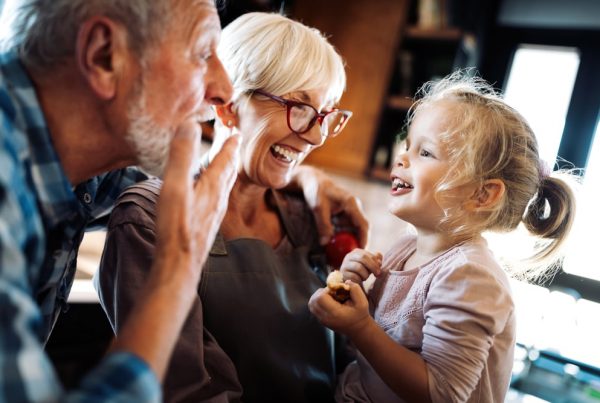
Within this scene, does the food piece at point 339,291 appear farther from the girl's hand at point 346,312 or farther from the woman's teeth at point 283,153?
the woman's teeth at point 283,153

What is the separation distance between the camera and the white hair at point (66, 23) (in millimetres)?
790

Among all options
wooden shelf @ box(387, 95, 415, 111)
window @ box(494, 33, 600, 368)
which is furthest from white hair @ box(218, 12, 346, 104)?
wooden shelf @ box(387, 95, 415, 111)

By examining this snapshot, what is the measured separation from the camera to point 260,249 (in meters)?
1.23

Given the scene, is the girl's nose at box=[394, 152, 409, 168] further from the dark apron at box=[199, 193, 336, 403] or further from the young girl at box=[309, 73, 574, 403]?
the dark apron at box=[199, 193, 336, 403]

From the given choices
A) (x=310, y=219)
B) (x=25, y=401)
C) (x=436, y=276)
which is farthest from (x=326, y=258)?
(x=25, y=401)

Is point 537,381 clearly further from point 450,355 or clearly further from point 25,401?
point 25,401

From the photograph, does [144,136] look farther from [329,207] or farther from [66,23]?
[329,207]

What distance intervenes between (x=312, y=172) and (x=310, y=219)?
6.7 inches

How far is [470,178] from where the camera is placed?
3.81 ft

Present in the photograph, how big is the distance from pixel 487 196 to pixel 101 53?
36.9 inches

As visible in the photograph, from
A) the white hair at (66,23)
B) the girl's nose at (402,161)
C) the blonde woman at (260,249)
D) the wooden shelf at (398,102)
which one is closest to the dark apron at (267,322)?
the blonde woman at (260,249)

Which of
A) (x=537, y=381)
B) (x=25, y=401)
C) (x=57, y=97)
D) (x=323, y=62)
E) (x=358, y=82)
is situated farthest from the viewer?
(x=358, y=82)

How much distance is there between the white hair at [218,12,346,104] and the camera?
1.25 metres

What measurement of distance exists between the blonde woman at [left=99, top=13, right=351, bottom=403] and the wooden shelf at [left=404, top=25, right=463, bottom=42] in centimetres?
146
